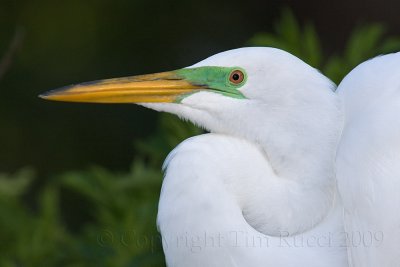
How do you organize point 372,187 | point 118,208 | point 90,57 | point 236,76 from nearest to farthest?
1. point 372,187
2. point 236,76
3. point 118,208
4. point 90,57

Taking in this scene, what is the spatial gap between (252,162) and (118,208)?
82 centimetres

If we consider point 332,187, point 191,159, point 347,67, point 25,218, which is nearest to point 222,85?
point 191,159

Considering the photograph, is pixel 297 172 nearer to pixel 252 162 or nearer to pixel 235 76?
pixel 252 162

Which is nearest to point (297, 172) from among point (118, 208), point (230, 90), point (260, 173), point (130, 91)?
point (260, 173)

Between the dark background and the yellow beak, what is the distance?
7.51ft

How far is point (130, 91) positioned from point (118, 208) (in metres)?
0.71

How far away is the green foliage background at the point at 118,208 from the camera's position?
2855 mm

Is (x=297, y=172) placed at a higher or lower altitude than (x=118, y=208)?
higher

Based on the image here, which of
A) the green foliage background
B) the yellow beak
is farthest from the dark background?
the yellow beak

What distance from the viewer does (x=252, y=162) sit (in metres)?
2.22

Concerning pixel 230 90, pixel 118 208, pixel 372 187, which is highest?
pixel 230 90

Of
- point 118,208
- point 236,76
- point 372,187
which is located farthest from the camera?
point 118,208

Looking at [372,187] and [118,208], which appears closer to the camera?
[372,187]

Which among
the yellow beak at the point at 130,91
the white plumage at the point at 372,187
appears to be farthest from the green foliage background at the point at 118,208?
the white plumage at the point at 372,187
